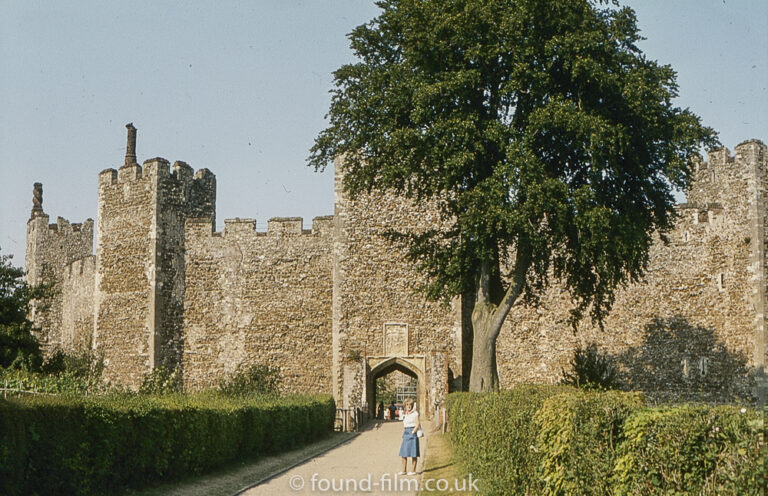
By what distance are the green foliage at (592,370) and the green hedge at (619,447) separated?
1283 cm

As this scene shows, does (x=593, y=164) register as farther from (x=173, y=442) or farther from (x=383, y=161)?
(x=173, y=442)

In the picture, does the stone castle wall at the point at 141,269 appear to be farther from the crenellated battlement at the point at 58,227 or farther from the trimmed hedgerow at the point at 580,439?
the trimmed hedgerow at the point at 580,439

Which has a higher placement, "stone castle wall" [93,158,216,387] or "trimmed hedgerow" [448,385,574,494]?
"stone castle wall" [93,158,216,387]

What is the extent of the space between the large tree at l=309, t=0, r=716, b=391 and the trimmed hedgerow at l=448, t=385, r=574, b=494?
5.44 meters

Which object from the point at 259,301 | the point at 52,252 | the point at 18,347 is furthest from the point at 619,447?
the point at 52,252

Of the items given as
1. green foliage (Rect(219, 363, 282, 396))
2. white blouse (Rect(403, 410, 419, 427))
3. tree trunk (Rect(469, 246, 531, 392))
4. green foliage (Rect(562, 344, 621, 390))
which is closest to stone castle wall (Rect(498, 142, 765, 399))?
green foliage (Rect(562, 344, 621, 390))

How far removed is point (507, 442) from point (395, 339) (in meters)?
18.8

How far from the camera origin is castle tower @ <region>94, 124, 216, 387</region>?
30.8m

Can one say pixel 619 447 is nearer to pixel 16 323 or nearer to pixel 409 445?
pixel 409 445

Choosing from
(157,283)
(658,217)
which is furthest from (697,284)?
(157,283)

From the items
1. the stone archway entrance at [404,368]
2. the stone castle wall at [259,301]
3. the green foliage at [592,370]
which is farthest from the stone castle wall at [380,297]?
the green foliage at [592,370]

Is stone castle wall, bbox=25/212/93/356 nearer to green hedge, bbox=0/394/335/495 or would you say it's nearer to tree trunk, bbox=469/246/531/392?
green hedge, bbox=0/394/335/495

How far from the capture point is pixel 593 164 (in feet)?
57.0

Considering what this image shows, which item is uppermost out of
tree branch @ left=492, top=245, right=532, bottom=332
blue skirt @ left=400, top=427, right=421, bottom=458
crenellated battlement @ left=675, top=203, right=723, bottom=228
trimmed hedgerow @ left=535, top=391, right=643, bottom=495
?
crenellated battlement @ left=675, top=203, right=723, bottom=228
